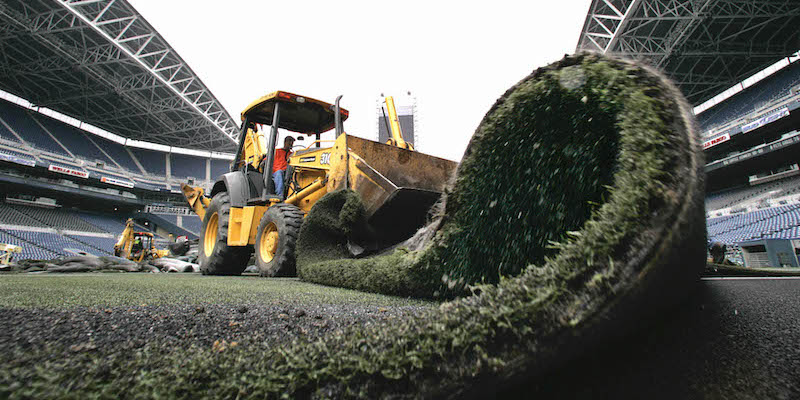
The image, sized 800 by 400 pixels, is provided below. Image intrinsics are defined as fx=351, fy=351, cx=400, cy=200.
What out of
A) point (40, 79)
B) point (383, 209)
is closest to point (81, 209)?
point (40, 79)

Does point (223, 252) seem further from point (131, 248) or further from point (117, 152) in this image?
point (117, 152)

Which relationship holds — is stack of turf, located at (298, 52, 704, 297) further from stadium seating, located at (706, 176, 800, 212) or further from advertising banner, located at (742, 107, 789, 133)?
advertising banner, located at (742, 107, 789, 133)

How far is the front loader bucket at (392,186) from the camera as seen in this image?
3.17 meters

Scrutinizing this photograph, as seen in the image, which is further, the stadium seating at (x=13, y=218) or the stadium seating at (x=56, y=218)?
the stadium seating at (x=56, y=218)

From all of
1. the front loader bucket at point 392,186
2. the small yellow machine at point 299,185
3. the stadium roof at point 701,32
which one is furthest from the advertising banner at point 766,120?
the front loader bucket at point 392,186

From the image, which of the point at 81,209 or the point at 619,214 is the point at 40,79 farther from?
the point at 619,214

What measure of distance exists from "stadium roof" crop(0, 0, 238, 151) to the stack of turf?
923 inches

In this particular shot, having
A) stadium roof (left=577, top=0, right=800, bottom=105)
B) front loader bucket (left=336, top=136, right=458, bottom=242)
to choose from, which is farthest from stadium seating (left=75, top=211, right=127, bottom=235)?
stadium roof (left=577, top=0, right=800, bottom=105)

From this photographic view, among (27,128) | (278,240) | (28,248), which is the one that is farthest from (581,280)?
(27,128)

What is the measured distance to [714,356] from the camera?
866 mm

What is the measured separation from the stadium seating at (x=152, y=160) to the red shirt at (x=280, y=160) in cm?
3497

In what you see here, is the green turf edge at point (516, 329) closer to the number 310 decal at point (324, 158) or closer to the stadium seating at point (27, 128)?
the number 310 decal at point (324, 158)

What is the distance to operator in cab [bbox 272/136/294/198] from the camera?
512 centimetres

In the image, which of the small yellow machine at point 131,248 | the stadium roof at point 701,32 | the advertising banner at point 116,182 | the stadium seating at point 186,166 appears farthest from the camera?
the stadium seating at point 186,166
